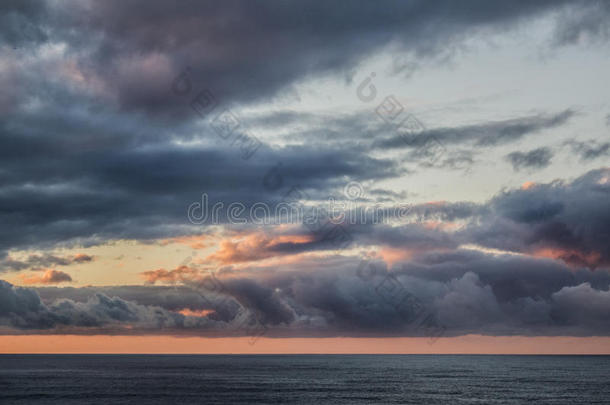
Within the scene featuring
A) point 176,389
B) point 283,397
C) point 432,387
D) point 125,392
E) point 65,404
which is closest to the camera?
point 65,404

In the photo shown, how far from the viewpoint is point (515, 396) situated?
153 m

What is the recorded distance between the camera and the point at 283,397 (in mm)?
143875

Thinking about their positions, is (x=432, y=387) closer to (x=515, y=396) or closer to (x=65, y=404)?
(x=515, y=396)

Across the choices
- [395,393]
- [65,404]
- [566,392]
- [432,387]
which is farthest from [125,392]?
[566,392]

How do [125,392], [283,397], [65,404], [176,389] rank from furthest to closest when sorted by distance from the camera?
1. [176,389]
2. [125,392]
3. [283,397]
4. [65,404]

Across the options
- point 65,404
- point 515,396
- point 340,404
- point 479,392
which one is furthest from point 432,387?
point 65,404

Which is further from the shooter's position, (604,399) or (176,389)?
(176,389)

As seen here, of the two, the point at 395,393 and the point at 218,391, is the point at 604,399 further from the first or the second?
the point at 218,391

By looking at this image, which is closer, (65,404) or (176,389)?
(65,404)

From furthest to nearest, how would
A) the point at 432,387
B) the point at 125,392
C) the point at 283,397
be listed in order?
the point at 432,387, the point at 125,392, the point at 283,397

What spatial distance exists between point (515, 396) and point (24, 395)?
130m

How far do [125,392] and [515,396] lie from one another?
347 feet

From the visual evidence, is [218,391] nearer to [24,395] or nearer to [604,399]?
[24,395]

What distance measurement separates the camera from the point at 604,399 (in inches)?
5856
